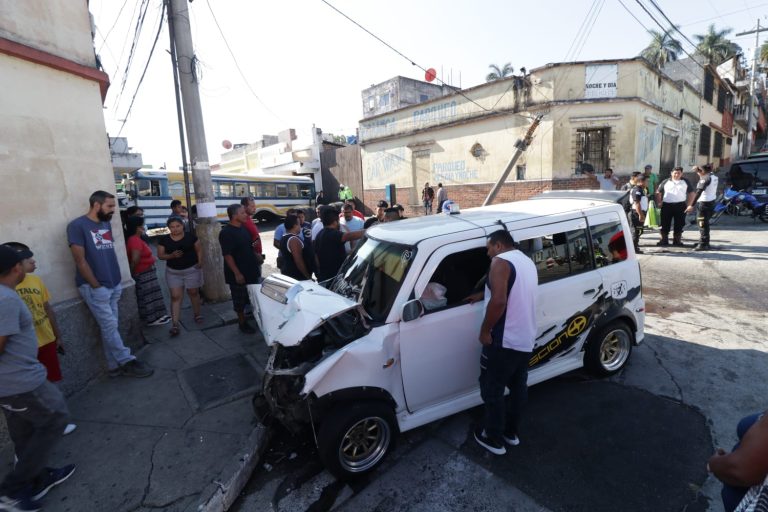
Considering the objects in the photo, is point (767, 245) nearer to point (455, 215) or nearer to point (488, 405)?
point (455, 215)

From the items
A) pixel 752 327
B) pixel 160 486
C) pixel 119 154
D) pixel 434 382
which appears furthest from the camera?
pixel 119 154

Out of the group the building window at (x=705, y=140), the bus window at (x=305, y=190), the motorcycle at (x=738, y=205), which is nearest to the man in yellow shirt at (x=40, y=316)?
the motorcycle at (x=738, y=205)

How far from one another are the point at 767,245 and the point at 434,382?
1028 cm

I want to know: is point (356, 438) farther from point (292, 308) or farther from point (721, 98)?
point (721, 98)

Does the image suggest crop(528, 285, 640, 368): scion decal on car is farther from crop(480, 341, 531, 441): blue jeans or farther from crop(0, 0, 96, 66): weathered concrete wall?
crop(0, 0, 96, 66): weathered concrete wall

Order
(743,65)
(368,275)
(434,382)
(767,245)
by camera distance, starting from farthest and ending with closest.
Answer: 1. (743,65)
2. (767,245)
3. (368,275)
4. (434,382)

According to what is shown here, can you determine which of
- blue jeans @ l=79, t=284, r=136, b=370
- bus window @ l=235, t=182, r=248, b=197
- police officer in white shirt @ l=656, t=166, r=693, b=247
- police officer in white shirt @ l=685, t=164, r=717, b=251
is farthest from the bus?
police officer in white shirt @ l=685, t=164, r=717, b=251

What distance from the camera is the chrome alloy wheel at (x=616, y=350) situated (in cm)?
395

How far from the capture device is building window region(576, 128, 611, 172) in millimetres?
14383

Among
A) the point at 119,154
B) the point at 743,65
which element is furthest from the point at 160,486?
the point at 743,65

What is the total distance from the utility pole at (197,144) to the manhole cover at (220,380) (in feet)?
7.70

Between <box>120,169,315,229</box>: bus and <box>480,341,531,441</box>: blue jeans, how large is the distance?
1091 cm

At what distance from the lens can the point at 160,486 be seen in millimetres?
2834

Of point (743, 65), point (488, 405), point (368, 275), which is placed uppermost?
point (743, 65)
